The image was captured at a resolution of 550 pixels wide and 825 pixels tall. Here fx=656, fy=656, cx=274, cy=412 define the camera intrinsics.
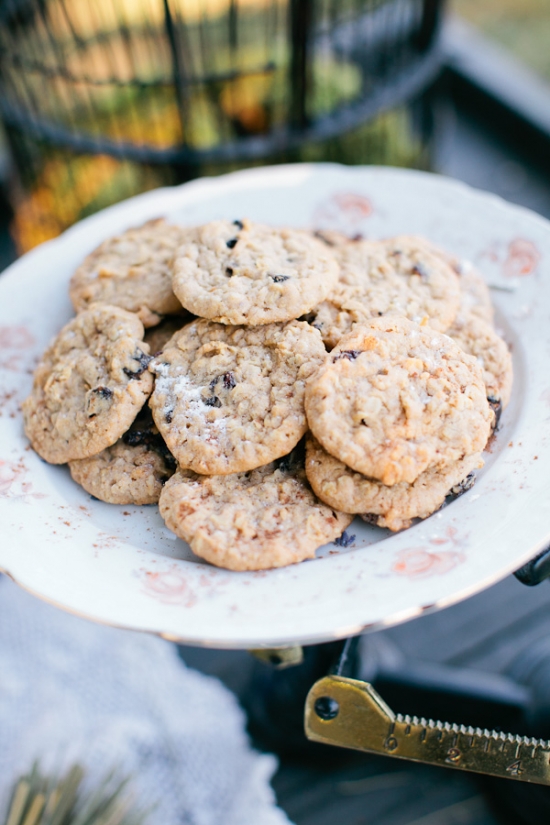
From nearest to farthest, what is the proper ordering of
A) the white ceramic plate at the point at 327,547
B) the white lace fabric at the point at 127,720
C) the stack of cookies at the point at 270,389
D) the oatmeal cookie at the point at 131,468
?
the white ceramic plate at the point at 327,547
the stack of cookies at the point at 270,389
the oatmeal cookie at the point at 131,468
the white lace fabric at the point at 127,720

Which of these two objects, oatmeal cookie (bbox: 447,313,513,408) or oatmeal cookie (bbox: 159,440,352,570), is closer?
oatmeal cookie (bbox: 159,440,352,570)

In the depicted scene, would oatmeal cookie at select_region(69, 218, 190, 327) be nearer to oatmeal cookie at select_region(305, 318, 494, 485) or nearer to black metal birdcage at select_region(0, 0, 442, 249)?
oatmeal cookie at select_region(305, 318, 494, 485)

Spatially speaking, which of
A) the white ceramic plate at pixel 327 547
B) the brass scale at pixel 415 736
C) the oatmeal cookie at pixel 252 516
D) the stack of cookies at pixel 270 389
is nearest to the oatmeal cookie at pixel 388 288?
the stack of cookies at pixel 270 389

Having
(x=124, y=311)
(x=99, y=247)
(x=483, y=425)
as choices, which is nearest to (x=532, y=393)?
(x=483, y=425)

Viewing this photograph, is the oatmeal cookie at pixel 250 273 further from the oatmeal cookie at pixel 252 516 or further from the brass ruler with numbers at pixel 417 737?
the brass ruler with numbers at pixel 417 737

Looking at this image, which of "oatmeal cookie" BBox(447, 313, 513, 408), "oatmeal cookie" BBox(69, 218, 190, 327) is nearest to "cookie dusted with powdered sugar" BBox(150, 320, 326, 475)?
"oatmeal cookie" BBox(69, 218, 190, 327)
